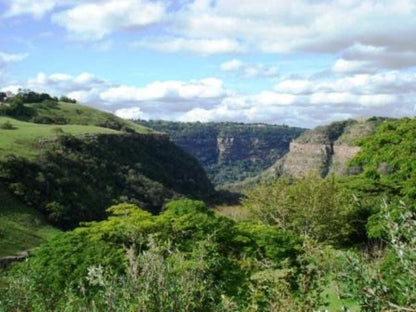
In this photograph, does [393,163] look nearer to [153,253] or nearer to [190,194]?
[153,253]

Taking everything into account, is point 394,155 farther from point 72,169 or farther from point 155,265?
point 72,169

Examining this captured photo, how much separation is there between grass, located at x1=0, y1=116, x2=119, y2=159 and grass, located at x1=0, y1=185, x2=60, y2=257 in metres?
12.4

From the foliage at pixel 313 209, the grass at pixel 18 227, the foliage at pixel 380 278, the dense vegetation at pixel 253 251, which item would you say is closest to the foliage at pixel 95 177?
the dense vegetation at pixel 253 251

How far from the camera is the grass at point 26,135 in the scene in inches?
4001

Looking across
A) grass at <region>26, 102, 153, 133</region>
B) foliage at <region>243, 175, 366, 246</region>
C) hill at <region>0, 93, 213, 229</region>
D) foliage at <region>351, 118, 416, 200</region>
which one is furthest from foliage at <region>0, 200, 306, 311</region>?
grass at <region>26, 102, 153, 133</region>

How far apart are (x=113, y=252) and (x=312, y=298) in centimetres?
1317

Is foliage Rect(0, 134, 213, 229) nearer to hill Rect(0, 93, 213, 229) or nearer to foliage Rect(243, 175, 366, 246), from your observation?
hill Rect(0, 93, 213, 229)

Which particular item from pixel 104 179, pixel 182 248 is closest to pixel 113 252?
pixel 182 248

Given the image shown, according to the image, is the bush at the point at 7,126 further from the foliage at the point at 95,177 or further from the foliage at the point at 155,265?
the foliage at the point at 155,265

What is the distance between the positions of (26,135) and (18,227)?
37.4 meters

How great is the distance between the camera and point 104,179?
370 ft

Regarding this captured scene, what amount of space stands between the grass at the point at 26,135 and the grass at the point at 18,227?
12373 mm

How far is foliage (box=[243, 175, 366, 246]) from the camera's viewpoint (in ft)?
141

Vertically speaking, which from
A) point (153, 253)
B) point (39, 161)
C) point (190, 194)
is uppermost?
point (153, 253)
